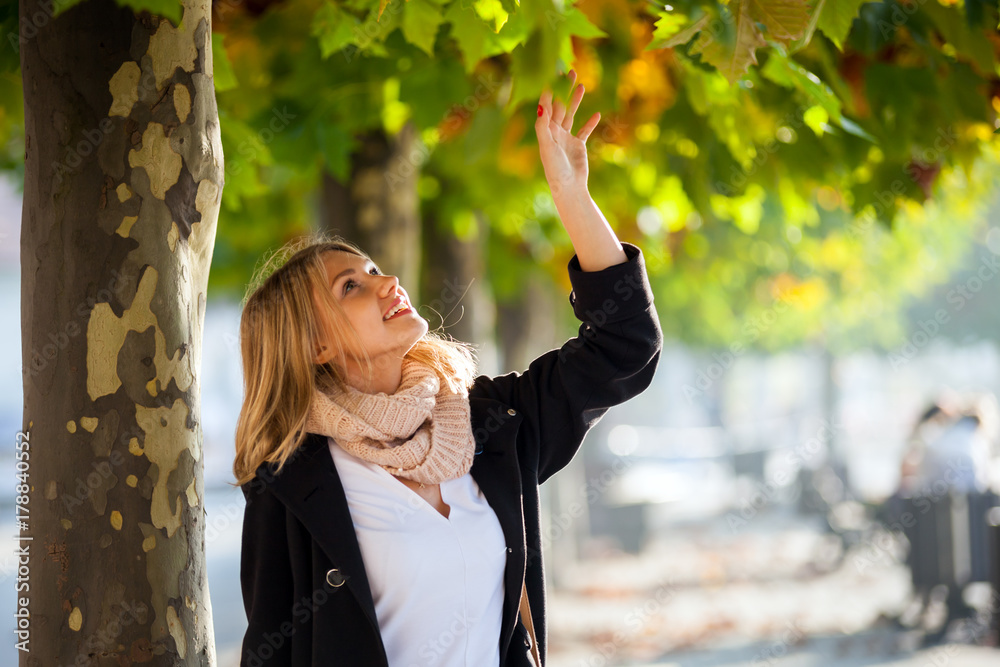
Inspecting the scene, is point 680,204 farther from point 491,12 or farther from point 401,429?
point 401,429

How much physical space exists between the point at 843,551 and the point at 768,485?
8370 millimetres

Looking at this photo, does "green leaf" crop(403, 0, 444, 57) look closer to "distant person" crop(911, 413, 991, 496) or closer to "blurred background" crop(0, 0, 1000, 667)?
"blurred background" crop(0, 0, 1000, 667)

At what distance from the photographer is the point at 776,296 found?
11.2m

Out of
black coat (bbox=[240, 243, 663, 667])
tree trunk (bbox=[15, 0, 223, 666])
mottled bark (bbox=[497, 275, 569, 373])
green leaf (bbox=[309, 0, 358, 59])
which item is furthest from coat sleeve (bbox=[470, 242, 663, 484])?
→ mottled bark (bbox=[497, 275, 569, 373])

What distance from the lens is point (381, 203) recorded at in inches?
171

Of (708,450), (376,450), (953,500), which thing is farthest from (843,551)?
(708,450)

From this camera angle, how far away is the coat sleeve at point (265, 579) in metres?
1.92

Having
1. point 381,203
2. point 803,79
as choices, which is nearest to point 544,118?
point 803,79

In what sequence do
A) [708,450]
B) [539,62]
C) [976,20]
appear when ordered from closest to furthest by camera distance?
[539,62]
[976,20]
[708,450]

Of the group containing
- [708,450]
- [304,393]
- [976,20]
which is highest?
[976,20]

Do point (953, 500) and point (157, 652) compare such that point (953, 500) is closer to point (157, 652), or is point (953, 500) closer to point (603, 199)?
point (603, 199)

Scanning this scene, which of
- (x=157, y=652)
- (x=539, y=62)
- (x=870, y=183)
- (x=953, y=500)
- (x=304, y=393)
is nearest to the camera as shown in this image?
(x=157, y=652)

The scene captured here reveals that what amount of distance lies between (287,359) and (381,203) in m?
2.31

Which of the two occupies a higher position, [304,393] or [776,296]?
[776,296]
